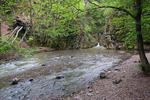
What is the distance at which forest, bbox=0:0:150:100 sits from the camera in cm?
525

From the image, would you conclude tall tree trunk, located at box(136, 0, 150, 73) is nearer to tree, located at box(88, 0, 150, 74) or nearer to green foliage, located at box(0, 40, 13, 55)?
tree, located at box(88, 0, 150, 74)

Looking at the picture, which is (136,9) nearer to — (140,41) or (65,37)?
(140,41)

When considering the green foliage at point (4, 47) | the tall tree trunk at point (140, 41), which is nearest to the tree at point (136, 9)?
the tall tree trunk at point (140, 41)

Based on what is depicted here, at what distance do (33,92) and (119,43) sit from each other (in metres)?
19.3

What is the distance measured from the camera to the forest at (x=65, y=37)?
207 inches

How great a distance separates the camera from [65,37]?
26797 mm

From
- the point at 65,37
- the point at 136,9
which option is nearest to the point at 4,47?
the point at 136,9

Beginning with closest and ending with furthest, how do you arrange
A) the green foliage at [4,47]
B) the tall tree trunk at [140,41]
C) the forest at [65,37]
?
the tall tree trunk at [140,41], the forest at [65,37], the green foliage at [4,47]

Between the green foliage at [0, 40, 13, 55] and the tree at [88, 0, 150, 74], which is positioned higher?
the tree at [88, 0, 150, 74]

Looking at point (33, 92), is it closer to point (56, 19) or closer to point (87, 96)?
point (87, 96)

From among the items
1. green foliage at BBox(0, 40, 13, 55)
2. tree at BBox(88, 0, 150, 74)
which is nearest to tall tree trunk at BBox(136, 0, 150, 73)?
tree at BBox(88, 0, 150, 74)

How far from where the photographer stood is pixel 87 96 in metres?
4.38

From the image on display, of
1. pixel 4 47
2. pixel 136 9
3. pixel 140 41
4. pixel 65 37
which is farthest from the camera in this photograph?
pixel 65 37

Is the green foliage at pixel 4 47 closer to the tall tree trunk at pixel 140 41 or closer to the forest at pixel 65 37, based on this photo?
the forest at pixel 65 37
